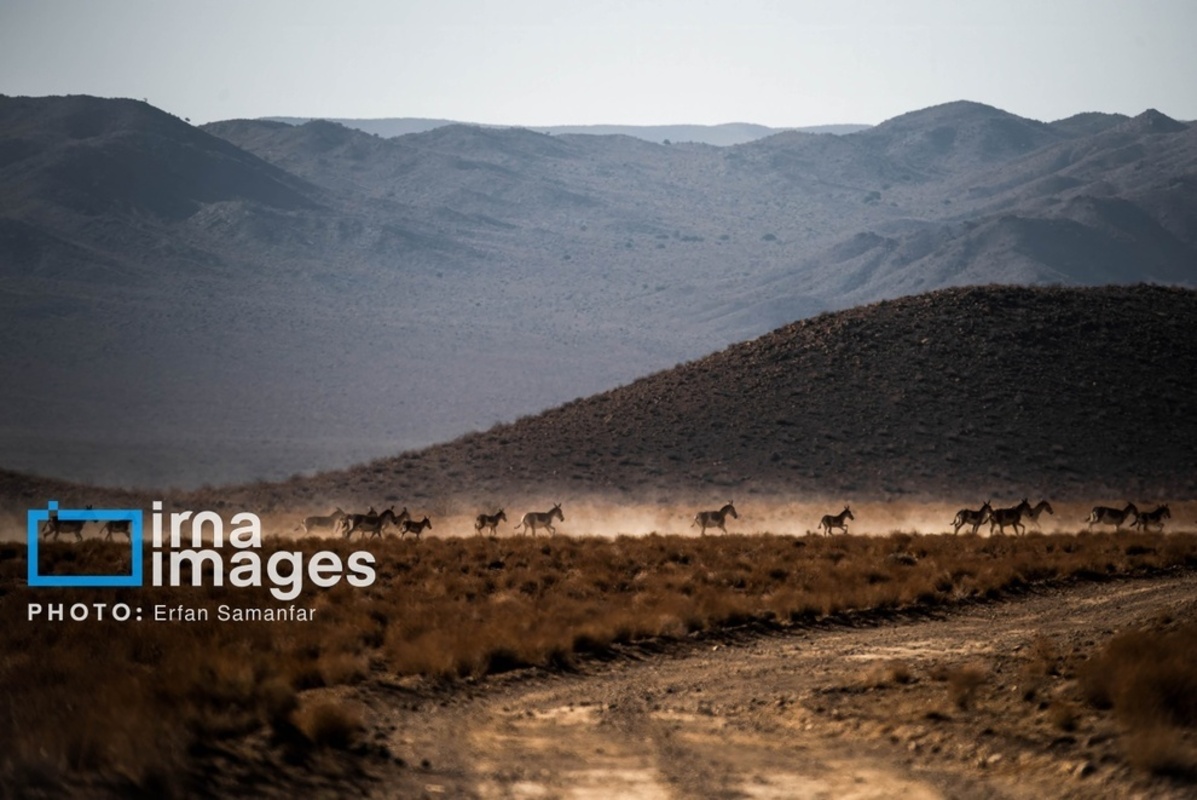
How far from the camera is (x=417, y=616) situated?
19.9 metres

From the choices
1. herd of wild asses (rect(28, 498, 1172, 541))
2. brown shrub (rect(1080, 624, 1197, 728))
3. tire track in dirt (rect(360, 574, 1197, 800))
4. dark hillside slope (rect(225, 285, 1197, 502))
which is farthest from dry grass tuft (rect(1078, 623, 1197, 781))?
dark hillside slope (rect(225, 285, 1197, 502))

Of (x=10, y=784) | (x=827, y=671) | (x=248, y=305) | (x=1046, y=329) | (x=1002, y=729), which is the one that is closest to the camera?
(x=10, y=784)

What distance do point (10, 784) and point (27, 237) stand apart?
182m

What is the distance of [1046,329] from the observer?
229 feet

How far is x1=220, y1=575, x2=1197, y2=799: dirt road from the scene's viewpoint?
12.2 metres

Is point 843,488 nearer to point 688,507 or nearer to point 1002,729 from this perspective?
point 688,507

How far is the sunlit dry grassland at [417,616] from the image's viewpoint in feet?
39.9

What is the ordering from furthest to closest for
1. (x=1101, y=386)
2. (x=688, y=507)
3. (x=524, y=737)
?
(x=1101, y=386) → (x=688, y=507) → (x=524, y=737)

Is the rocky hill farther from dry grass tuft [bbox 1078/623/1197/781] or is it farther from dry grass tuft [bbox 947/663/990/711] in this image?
dry grass tuft [bbox 1078/623/1197/781]

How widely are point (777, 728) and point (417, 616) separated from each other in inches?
284

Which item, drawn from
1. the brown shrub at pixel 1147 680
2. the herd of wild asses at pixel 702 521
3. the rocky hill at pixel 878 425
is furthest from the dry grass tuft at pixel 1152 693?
the rocky hill at pixel 878 425

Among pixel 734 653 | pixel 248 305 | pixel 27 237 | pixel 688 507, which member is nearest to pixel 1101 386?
pixel 688 507

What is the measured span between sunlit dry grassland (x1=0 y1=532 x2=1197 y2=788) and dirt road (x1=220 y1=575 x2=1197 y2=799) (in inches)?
29.8

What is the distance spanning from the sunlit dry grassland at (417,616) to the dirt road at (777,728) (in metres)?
0.76
